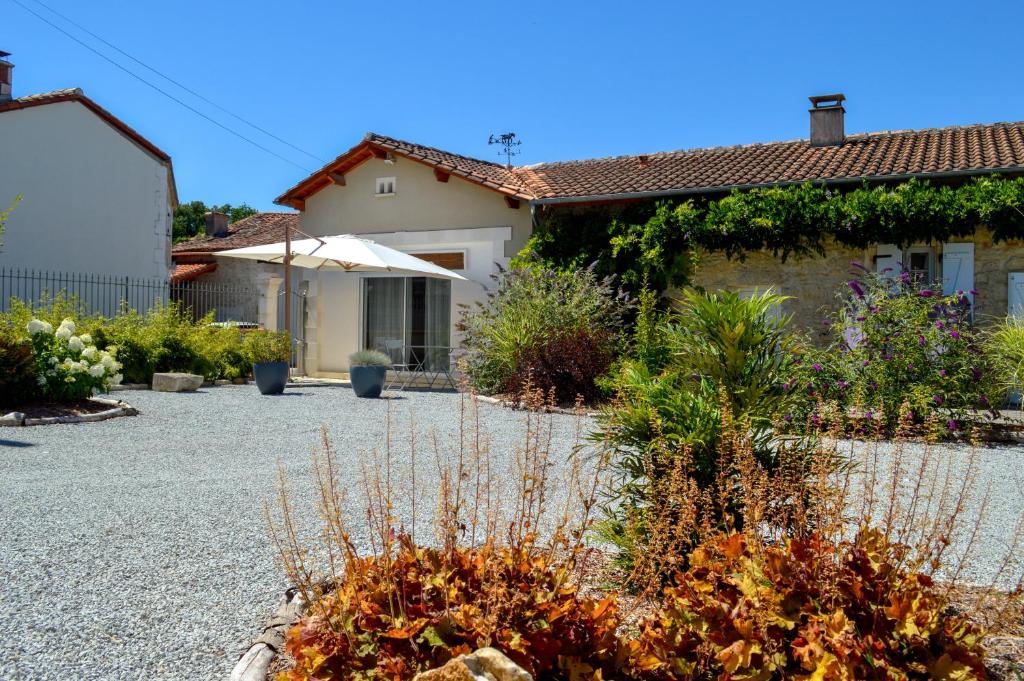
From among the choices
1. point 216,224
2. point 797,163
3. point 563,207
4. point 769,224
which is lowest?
point 769,224

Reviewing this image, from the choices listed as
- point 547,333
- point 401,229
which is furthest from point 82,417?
point 401,229

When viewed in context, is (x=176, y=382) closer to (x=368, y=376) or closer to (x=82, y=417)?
(x=368, y=376)

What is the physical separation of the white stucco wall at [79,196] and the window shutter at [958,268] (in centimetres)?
1706

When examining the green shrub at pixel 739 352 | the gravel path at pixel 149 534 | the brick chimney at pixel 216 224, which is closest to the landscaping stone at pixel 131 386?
the gravel path at pixel 149 534

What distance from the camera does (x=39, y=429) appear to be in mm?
7773

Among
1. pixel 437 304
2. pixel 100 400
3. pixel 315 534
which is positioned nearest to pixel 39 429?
pixel 100 400

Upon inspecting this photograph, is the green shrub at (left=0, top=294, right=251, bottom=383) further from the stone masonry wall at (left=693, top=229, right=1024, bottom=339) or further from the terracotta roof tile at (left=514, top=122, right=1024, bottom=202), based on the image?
the stone masonry wall at (left=693, top=229, right=1024, bottom=339)

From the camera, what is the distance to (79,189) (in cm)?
1795

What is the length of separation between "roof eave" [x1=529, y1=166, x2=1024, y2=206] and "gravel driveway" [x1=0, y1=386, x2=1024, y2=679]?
5.38 meters

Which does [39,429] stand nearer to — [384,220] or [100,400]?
[100,400]

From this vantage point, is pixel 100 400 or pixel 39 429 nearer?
pixel 39 429

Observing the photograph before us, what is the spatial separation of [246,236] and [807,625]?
26.1 metres

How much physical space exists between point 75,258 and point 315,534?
16.6 meters

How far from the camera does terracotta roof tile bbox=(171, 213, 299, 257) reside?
24727mm
